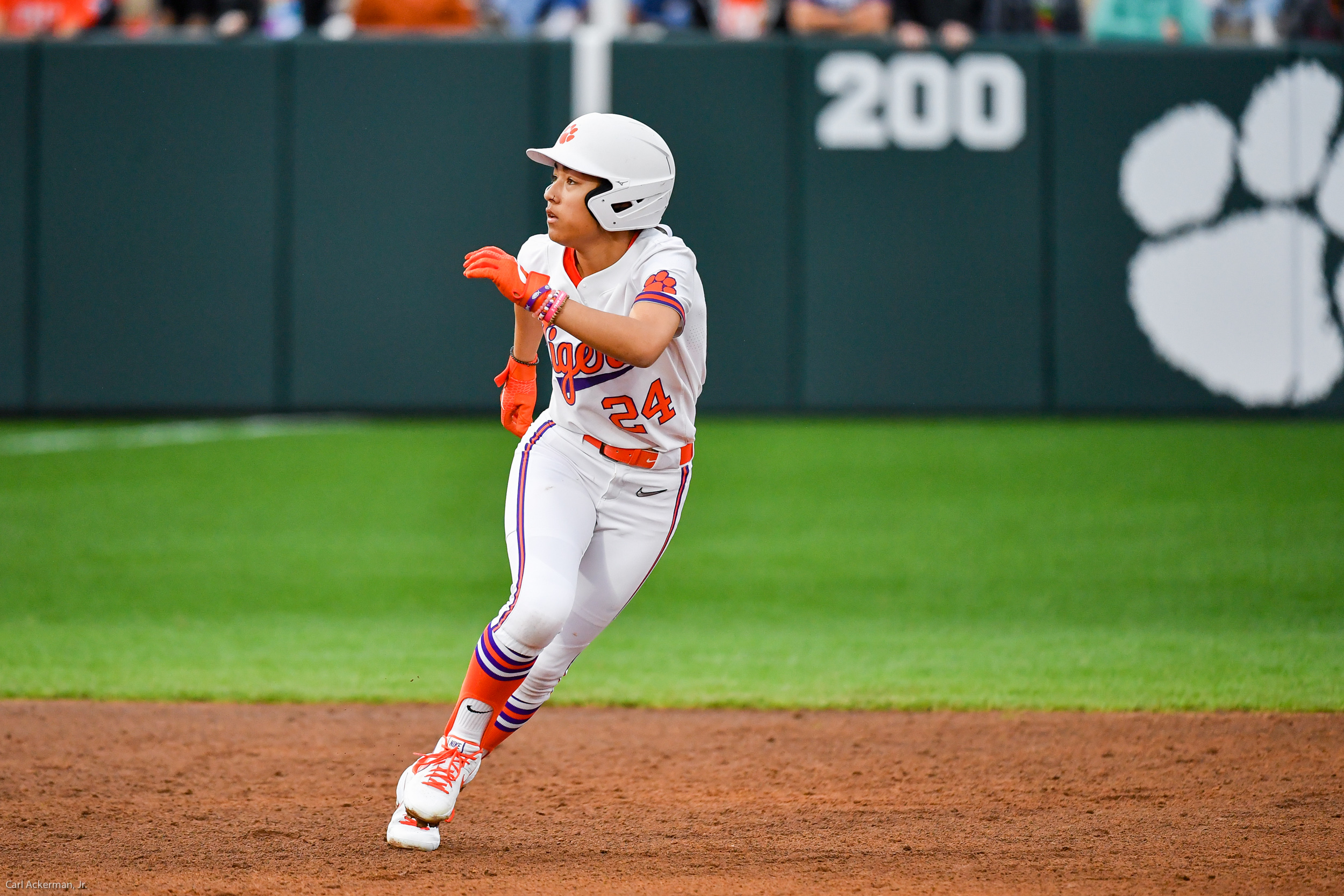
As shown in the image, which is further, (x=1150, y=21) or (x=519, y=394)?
(x=1150, y=21)

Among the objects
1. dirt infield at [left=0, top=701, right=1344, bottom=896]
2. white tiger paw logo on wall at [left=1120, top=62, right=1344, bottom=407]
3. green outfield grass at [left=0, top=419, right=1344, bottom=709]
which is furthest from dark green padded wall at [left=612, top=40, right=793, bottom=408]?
dirt infield at [left=0, top=701, right=1344, bottom=896]

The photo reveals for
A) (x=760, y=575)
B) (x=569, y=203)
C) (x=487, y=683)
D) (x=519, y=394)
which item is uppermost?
(x=569, y=203)

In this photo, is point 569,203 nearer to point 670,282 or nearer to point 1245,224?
point 670,282

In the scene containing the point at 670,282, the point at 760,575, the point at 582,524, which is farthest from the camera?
the point at 760,575

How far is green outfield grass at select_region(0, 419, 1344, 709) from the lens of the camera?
6.27 meters

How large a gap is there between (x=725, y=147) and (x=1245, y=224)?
14.9ft

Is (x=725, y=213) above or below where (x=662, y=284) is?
below

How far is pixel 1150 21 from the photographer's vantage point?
1377 cm

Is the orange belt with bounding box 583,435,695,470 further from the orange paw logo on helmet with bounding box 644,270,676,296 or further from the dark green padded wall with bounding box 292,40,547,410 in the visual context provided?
the dark green padded wall with bounding box 292,40,547,410

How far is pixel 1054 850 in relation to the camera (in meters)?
4.07

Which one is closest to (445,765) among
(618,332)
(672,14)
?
(618,332)

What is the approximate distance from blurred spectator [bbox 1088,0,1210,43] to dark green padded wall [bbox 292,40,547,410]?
16.3 feet

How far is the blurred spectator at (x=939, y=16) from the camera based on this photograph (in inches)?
528

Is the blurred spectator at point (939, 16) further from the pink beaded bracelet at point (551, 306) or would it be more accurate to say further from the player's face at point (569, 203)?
the pink beaded bracelet at point (551, 306)
